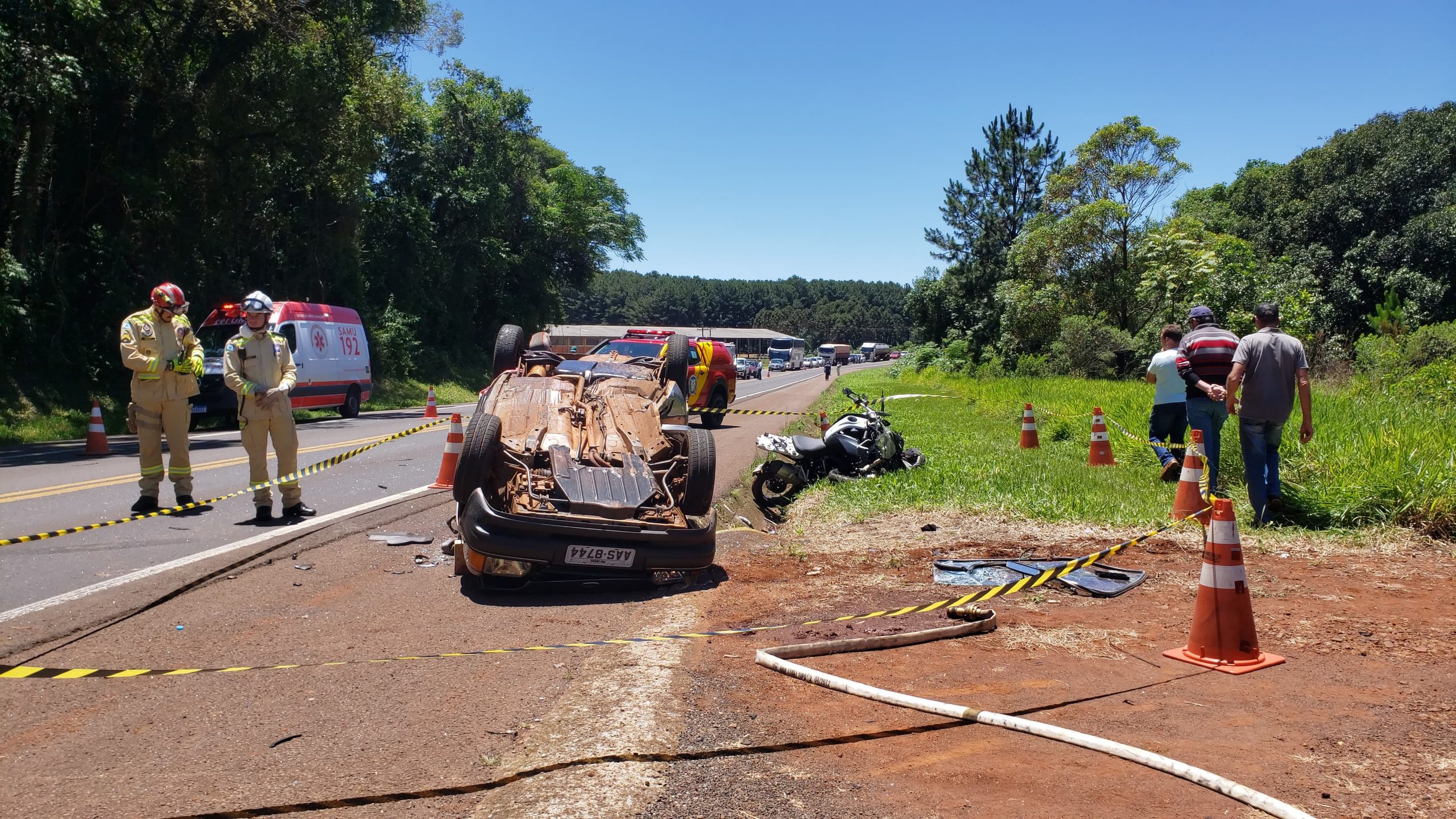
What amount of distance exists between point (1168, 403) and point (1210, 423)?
5.45 ft

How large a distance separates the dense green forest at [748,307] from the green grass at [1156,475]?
131 metres

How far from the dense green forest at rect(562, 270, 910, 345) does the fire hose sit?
138 m

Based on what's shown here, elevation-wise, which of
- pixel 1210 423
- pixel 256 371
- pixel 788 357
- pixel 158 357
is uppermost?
pixel 158 357

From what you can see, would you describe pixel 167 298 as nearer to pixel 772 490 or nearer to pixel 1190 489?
pixel 772 490

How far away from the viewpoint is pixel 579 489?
21.3 ft

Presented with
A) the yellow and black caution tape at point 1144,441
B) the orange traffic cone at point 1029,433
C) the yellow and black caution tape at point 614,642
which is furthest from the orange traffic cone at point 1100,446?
the yellow and black caution tape at point 614,642

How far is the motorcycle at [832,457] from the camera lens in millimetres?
10492

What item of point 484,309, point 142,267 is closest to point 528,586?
point 142,267

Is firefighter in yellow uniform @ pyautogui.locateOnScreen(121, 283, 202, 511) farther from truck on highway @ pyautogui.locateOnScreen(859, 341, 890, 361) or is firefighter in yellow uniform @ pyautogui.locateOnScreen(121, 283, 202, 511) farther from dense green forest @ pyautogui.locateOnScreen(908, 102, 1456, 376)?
truck on highway @ pyautogui.locateOnScreen(859, 341, 890, 361)

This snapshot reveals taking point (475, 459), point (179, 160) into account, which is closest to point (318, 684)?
point (475, 459)

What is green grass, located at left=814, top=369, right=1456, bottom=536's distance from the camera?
732 centimetres

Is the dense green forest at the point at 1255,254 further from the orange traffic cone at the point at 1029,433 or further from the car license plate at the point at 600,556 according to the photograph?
the car license plate at the point at 600,556

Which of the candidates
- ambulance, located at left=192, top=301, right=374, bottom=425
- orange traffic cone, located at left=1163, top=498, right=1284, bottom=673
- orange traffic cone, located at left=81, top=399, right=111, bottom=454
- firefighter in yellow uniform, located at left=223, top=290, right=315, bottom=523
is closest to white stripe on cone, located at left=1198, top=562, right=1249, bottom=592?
orange traffic cone, located at left=1163, top=498, right=1284, bottom=673

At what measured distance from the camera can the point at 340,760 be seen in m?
3.64
